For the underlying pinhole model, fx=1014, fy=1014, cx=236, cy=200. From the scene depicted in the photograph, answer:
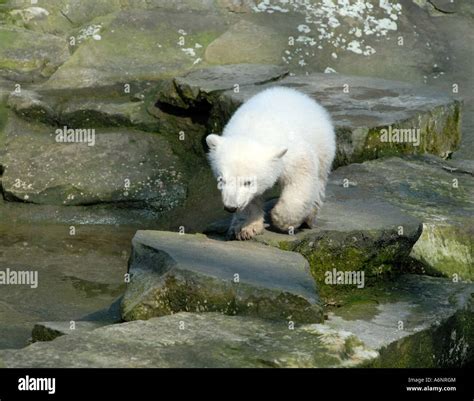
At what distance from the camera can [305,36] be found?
12125 mm

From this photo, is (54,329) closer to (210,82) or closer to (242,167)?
(242,167)

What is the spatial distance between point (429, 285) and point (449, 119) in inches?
126

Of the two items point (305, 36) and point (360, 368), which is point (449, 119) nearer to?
point (305, 36)

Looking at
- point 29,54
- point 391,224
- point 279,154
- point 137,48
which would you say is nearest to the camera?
point 279,154

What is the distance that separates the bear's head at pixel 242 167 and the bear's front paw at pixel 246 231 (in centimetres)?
40

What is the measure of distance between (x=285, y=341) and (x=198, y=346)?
48 centimetres

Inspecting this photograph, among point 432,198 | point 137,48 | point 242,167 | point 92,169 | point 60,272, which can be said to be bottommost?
point 60,272

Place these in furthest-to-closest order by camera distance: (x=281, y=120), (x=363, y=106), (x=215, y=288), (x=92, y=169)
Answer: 1. (x=92, y=169)
2. (x=363, y=106)
3. (x=281, y=120)
4. (x=215, y=288)

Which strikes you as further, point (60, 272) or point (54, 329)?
point (60, 272)

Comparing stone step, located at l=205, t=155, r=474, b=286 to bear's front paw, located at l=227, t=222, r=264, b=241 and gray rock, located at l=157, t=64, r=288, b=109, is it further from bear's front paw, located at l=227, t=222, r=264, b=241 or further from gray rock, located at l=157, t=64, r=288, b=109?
gray rock, located at l=157, t=64, r=288, b=109

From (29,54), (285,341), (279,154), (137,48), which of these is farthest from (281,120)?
(29,54)

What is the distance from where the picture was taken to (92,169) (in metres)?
10.1

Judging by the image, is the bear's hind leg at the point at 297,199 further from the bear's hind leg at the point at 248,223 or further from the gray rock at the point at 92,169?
the gray rock at the point at 92,169

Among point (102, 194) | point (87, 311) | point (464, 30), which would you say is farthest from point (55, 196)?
point (464, 30)
